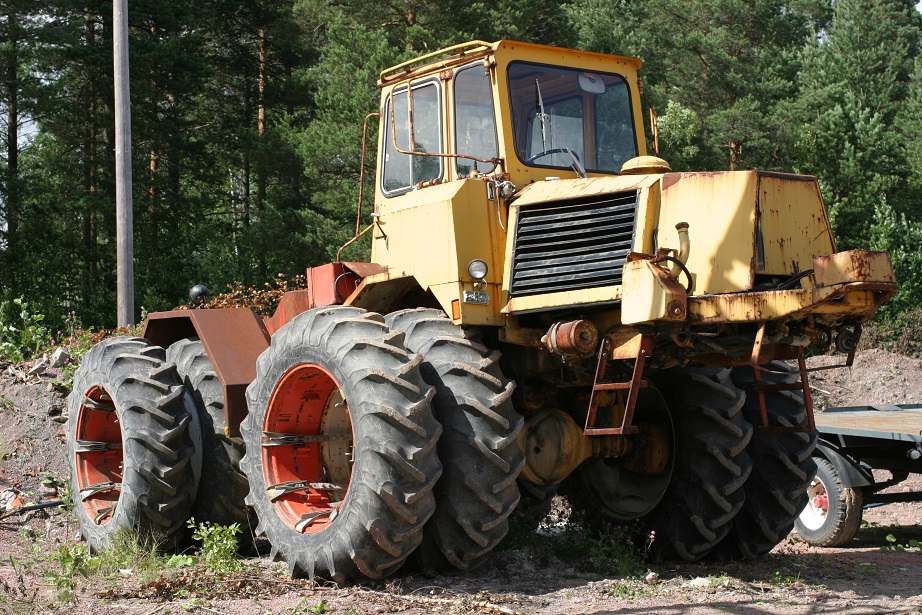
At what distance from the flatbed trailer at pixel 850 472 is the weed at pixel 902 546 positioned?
1.19ft

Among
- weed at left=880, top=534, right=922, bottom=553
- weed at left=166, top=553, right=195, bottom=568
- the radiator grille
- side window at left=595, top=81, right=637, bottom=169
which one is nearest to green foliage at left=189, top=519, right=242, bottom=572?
weed at left=166, top=553, right=195, bottom=568

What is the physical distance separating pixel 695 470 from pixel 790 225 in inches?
88.5

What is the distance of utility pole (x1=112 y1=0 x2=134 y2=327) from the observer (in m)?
15.3

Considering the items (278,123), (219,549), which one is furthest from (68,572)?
(278,123)

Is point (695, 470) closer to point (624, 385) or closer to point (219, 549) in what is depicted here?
point (624, 385)

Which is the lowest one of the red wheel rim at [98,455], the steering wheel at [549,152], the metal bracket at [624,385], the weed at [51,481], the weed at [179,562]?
the weed at [179,562]

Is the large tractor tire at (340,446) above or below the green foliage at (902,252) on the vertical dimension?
below

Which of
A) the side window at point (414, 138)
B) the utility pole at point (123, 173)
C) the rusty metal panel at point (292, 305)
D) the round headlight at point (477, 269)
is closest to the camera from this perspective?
the round headlight at point (477, 269)

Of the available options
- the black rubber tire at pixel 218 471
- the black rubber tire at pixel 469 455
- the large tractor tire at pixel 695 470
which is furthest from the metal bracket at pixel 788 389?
the black rubber tire at pixel 218 471

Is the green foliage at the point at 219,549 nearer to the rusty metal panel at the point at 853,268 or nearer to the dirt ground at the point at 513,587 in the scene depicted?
the dirt ground at the point at 513,587

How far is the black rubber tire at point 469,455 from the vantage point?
276 inches

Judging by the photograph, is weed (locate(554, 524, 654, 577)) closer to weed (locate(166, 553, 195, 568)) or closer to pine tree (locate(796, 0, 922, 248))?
weed (locate(166, 553, 195, 568))

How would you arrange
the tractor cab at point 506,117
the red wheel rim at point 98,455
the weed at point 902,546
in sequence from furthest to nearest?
the weed at point 902,546
the red wheel rim at point 98,455
the tractor cab at point 506,117

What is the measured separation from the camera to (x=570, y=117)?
848cm
